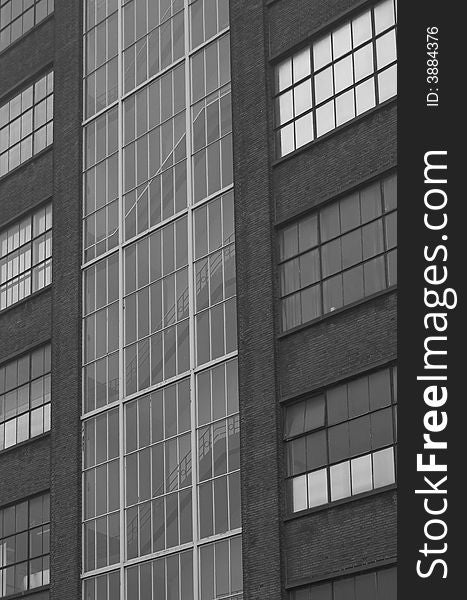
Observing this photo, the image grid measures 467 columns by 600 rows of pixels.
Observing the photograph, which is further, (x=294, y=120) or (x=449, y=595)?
(x=294, y=120)

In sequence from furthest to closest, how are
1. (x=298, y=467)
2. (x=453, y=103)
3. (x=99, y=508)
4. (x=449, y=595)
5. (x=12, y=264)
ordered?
(x=12, y=264) → (x=99, y=508) → (x=298, y=467) → (x=453, y=103) → (x=449, y=595)

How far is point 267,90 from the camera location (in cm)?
3928

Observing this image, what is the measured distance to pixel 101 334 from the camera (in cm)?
4309

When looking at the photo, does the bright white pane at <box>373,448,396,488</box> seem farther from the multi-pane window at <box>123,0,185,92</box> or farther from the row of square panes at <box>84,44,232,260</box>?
the multi-pane window at <box>123,0,185,92</box>

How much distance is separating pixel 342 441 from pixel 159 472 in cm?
676

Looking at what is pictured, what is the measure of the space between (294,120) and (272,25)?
307 cm

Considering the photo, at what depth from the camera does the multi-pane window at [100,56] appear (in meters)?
45.6

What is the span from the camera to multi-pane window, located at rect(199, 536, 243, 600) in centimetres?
3638

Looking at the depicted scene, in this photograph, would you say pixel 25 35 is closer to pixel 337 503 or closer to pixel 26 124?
pixel 26 124

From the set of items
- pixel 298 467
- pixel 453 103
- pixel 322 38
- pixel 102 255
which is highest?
pixel 322 38

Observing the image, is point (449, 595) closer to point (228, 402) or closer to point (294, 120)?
point (228, 402)

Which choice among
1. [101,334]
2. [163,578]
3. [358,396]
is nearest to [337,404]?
[358,396]

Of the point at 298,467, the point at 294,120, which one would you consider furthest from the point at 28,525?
the point at 294,120

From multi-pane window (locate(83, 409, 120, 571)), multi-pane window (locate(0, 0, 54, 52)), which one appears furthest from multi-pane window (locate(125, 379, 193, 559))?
multi-pane window (locate(0, 0, 54, 52))
